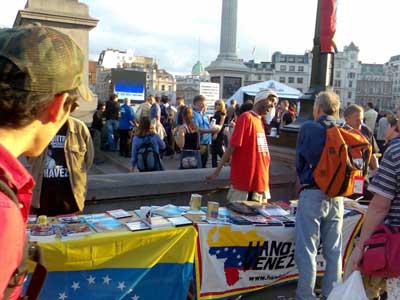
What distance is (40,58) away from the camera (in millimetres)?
1105

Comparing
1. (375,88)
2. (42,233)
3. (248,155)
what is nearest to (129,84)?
(248,155)

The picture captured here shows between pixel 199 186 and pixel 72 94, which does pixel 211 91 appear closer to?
pixel 199 186

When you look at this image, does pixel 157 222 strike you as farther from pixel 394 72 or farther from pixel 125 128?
pixel 394 72

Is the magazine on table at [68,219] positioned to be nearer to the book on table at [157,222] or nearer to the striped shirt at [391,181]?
the book on table at [157,222]

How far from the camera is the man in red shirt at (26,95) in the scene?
3.52 ft

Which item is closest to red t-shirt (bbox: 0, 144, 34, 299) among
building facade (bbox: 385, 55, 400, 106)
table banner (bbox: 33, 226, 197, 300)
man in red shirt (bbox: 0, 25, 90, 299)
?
man in red shirt (bbox: 0, 25, 90, 299)

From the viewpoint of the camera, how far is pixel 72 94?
4.12 feet

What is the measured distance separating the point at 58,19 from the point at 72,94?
552 centimetres

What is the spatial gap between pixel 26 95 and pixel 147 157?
16.6ft

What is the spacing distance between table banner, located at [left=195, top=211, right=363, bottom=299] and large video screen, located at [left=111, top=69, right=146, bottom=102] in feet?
49.7

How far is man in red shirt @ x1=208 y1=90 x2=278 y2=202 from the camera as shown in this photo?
477cm

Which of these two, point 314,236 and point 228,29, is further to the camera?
point 228,29

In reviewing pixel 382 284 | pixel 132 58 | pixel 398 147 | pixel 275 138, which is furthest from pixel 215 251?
pixel 132 58

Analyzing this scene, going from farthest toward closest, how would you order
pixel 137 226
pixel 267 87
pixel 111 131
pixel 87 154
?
pixel 267 87, pixel 111 131, pixel 87 154, pixel 137 226
